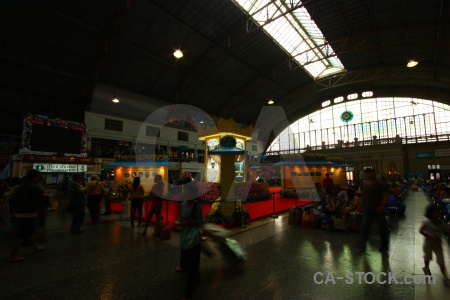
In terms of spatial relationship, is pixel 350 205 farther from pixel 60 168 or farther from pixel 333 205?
pixel 60 168

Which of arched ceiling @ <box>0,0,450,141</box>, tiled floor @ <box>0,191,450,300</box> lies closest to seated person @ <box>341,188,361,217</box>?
tiled floor @ <box>0,191,450,300</box>

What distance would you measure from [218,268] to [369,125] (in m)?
35.6

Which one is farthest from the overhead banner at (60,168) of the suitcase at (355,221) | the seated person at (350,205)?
the suitcase at (355,221)

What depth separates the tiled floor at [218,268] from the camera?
3.00 metres

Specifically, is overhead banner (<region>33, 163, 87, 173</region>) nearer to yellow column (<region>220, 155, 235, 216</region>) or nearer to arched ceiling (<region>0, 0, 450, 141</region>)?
arched ceiling (<region>0, 0, 450, 141</region>)

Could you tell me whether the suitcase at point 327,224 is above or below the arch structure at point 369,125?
below

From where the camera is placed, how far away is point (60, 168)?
58.0ft

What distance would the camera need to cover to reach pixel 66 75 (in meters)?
17.4

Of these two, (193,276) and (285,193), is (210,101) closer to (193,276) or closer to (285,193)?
(285,193)

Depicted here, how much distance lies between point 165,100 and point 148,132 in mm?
4124

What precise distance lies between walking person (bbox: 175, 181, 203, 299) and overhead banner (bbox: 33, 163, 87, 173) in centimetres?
1899

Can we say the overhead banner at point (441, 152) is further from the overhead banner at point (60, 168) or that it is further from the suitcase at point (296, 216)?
the overhead banner at point (60, 168)

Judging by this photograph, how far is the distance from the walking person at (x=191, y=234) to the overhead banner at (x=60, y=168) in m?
19.0

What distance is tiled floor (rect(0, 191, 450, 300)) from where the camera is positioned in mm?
3002
